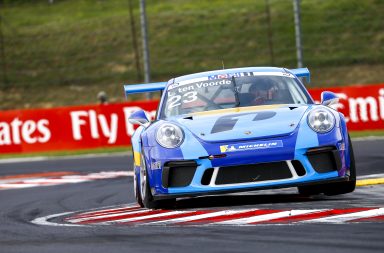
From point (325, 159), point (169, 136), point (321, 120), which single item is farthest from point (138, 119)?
point (325, 159)

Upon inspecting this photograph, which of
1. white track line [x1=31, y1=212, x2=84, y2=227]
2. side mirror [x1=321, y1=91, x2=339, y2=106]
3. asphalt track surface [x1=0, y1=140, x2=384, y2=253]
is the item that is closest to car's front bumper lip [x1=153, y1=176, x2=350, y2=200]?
asphalt track surface [x1=0, y1=140, x2=384, y2=253]

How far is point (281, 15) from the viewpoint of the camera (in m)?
48.8

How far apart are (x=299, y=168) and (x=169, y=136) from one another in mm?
1133

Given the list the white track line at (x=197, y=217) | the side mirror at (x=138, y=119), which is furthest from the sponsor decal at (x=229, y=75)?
the white track line at (x=197, y=217)

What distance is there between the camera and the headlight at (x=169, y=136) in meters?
9.39

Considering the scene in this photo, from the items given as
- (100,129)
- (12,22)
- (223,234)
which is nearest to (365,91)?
(100,129)

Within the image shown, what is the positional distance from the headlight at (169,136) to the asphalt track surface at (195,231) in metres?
0.67

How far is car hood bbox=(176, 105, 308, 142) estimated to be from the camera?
9.24 meters

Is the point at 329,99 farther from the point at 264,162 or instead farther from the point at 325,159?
the point at 264,162

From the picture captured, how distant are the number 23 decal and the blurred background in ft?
104

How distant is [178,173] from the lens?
9.34m

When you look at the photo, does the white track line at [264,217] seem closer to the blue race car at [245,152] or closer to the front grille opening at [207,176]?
the blue race car at [245,152]

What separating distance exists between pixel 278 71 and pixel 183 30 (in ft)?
128

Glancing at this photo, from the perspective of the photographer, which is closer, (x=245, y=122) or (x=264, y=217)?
(x=264, y=217)
